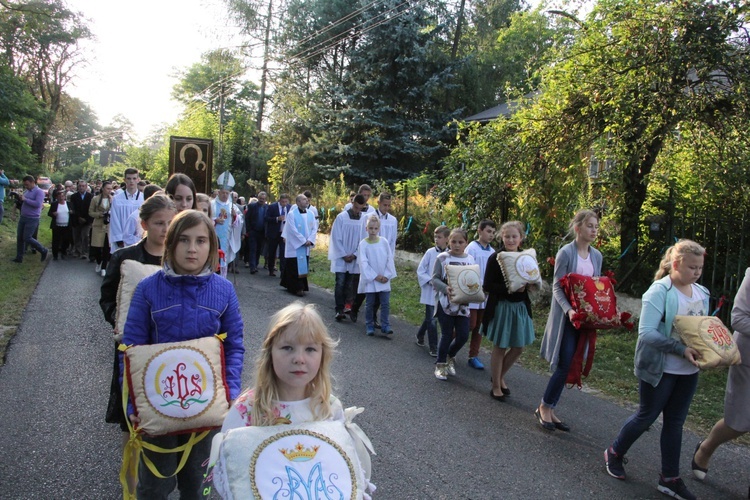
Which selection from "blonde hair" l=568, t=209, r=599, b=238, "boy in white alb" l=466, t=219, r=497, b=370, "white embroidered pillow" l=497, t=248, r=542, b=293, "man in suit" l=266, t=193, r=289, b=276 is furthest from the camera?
"man in suit" l=266, t=193, r=289, b=276

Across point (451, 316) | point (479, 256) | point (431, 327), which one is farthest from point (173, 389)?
point (431, 327)

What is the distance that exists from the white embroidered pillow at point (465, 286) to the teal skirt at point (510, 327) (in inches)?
17.1

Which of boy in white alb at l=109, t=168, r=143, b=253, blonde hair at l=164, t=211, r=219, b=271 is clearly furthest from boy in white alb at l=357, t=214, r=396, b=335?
blonde hair at l=164, t=211, r=219, b=271

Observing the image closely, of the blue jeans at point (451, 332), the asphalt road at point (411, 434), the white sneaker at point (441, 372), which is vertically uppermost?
the blue jeans at point (451, 332)

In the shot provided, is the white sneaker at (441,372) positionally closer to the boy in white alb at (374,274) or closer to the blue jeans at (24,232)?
the boy in white alb at (374,274)

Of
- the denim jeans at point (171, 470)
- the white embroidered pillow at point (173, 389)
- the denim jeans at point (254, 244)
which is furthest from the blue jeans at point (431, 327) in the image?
the denim jeans at point (254, 244)

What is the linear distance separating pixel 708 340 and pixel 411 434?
2365mm

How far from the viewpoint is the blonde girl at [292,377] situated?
2273 millimetres

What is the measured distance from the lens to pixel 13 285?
35.5 ft

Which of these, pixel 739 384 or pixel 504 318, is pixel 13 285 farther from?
pixel 739 384

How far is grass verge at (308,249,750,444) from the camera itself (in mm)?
5871

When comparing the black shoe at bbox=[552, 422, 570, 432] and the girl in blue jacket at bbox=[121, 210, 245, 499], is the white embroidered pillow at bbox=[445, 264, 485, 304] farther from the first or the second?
the girl in blue jacket at bbox=[121, 210, 245, 499]

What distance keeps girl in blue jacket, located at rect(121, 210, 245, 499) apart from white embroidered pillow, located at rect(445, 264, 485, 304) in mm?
3605

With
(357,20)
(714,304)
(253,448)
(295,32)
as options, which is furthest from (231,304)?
(295,32)
